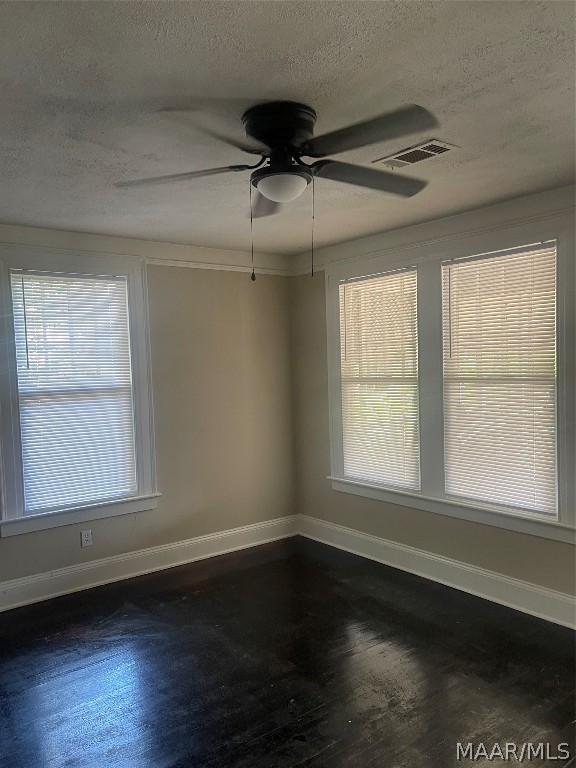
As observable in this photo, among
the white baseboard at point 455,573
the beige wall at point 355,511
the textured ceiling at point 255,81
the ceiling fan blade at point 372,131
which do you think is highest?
the textured ceiling at point 255,81

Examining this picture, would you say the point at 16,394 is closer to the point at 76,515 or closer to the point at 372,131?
the point at 76,515

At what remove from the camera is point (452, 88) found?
2006mm

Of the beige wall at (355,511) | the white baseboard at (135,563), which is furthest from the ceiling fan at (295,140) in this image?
the white baseboard at (135,563)

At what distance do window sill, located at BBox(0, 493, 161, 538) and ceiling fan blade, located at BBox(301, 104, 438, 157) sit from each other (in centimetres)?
307

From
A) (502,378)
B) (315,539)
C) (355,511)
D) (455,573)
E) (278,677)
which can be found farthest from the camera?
(315,539)

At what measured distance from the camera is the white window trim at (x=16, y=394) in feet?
12.4

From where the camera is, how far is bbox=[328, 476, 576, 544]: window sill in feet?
11.0

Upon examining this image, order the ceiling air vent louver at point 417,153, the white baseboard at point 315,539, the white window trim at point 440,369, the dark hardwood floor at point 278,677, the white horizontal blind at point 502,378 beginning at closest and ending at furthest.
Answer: the dark hardwood floor at point 278,677
the ceiling air vent louver at point 417,153
the white window trim at point 440,369
the white horizontal blind at point 502,378
the white baseboard at point 315,539

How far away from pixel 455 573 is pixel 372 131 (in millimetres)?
3118

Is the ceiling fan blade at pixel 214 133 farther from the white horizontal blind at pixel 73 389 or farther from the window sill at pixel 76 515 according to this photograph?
the window sill at pixel 76 515

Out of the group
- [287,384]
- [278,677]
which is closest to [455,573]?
[278,677]

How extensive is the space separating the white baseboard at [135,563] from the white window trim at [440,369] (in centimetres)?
81

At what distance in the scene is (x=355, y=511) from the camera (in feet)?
15.5

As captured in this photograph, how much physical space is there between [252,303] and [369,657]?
3.03 m
